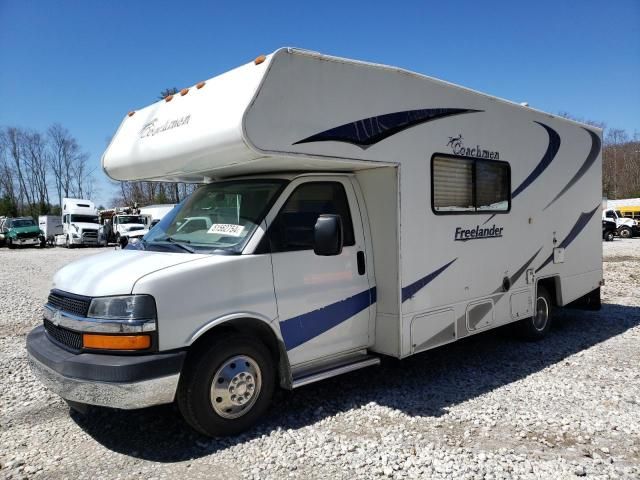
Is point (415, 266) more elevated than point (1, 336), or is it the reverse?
point (415, 266)

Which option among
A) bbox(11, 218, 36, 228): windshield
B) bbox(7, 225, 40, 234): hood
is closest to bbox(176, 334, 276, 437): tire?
bbox(7, 225, 40, 234): hood

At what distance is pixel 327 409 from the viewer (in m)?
4.55

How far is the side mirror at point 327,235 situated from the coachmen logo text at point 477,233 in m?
1.85

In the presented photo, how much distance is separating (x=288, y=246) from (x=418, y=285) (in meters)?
1.48

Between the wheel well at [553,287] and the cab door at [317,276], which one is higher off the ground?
the cab door at [317,276]

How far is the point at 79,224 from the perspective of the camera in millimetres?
33125

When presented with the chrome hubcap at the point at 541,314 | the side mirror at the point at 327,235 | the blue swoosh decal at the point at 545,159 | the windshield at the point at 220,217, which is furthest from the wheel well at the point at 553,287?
the windshield at the point at 220,217

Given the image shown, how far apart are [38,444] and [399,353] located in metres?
3.15

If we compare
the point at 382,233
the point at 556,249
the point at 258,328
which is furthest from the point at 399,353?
the point at 556,249

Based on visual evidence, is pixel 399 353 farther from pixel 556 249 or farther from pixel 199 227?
pixel 556 249

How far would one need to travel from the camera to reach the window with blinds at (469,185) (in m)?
5.24

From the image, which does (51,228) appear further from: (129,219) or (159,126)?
(159,126)

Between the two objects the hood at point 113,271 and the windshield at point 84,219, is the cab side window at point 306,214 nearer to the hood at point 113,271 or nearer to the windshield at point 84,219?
the hood at point 113,271

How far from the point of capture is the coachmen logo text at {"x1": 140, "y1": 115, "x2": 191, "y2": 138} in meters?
4.48
